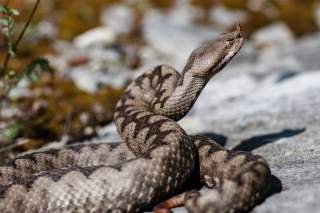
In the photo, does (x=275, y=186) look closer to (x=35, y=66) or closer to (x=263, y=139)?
(x=263, y=139)

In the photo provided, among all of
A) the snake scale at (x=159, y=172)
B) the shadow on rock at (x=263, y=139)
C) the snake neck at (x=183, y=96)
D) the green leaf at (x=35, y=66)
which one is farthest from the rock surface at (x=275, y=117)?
the green leaf at (x=35, y=66)

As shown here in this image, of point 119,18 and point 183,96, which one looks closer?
point 183,96

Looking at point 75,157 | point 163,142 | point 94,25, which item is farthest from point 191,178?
point 94,25

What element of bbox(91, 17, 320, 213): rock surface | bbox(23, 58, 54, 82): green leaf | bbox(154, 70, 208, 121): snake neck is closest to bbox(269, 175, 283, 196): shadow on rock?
bbox(91, 17, 320, 213): rock surface

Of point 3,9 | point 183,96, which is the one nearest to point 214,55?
point 183,96

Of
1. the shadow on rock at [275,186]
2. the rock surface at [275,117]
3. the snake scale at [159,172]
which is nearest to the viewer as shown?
the snake scale at [159,172]

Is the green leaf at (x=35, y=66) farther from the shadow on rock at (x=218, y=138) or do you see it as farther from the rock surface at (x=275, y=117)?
the shadow on rock at (x=218, y=138)

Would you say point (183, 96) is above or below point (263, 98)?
above
